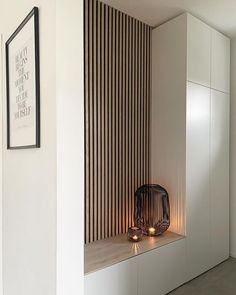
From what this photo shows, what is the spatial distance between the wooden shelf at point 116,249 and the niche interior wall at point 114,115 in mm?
122

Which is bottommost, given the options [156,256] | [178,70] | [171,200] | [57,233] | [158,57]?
[156,256]

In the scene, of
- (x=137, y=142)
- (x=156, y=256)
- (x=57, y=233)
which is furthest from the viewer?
(x=137, y=142)

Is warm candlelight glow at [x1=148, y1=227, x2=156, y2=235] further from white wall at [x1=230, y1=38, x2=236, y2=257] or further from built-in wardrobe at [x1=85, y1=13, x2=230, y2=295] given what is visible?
white wall at [x1=230, y1=38, x2=236, y2=257]

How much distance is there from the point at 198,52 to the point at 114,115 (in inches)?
41.1

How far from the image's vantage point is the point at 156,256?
7.20ft

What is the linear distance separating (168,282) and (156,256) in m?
0.31

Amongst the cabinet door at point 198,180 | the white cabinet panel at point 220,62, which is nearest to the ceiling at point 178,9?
the white cabinet panel at point 220,62

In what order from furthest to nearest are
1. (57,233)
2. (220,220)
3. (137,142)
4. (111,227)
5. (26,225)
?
(220,220) → (137,142) → (111,227) → (26,225) → (57,233)

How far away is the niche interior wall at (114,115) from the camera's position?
7.66 feet

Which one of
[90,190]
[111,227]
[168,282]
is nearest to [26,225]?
[90,190]

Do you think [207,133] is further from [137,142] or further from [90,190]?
[90,190]

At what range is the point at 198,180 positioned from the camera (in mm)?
2637

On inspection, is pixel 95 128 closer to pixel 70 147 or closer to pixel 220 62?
pixel 70 147

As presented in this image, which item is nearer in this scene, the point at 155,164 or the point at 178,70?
the point at 178,70
